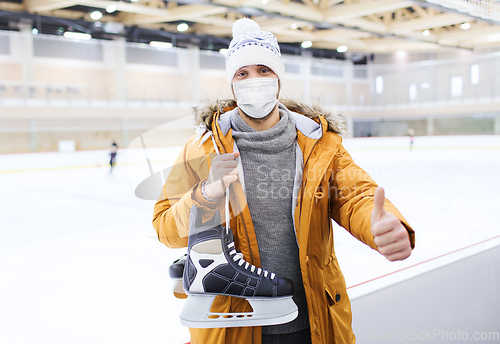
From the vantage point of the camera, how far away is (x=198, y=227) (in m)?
0.87

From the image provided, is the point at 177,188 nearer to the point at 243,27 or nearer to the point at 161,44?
the point at 243,27

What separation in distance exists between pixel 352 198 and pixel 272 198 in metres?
0.22

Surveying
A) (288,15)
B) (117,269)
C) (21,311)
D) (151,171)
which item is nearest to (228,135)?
(151,171)

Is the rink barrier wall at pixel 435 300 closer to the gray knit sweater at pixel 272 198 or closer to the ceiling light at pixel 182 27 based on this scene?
the gray knit sweater at pixel 272 198

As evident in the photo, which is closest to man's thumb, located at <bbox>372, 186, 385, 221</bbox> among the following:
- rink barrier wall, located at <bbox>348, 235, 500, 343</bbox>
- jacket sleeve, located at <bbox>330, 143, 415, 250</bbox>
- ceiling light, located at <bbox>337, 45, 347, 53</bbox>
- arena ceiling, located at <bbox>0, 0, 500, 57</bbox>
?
jacket sleeve, located at <bbox>330, 143, 415, 250</bbox>

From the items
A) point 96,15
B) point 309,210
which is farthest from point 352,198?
point 96,15

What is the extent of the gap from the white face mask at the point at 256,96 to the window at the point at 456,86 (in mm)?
18779

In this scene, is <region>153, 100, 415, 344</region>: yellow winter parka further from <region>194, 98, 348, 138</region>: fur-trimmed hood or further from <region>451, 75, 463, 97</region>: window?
<region>451, 75, 463, 97</region>: window

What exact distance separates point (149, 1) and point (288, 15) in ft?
14.0

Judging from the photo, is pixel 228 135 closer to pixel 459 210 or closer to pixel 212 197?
pixel 212 197

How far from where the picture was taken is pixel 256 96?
3.57 ft

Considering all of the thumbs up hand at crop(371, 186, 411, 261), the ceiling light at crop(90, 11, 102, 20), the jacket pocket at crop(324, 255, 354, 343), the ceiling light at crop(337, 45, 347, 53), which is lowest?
the jacket pocket at crop(324, 255, 354, 343)

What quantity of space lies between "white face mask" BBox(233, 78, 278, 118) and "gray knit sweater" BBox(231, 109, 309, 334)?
7 centimetres

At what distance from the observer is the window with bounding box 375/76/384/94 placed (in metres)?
19.2
